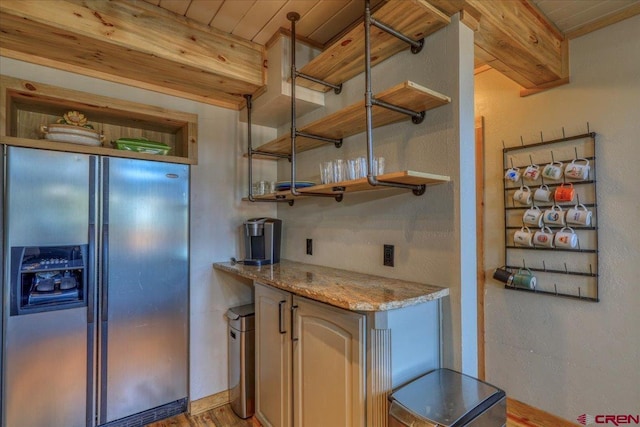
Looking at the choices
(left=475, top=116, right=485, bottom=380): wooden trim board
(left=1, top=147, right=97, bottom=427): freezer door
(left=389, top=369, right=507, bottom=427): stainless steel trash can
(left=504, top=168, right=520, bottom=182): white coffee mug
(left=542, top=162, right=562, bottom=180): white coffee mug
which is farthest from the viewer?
(left=475, top=116, right=485, bottom=380): wooden trim board

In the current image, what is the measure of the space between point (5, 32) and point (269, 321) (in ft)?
6.72

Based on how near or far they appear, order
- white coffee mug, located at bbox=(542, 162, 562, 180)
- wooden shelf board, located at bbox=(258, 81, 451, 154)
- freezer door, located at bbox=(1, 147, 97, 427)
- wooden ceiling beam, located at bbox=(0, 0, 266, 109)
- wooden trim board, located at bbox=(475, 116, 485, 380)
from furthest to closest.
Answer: wooden trim board, located at bbox=(475, 116, 485, 380)
white coffee mug, located at bbox=(542, 162, 562, 180)
freezer door, located at bbox=(1, 147, 97, 427)
wooden ceiling beam, located at bbox=(0, 0, 266, 109)
wooden shelf board, located at bbox=(258, 81, 451, 154)

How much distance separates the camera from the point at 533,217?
2027mm

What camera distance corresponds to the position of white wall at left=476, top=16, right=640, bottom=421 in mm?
1729

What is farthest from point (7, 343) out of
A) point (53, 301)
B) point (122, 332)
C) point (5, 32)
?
point (5, 32)

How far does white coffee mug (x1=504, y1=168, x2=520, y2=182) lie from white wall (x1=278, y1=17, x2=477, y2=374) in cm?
87

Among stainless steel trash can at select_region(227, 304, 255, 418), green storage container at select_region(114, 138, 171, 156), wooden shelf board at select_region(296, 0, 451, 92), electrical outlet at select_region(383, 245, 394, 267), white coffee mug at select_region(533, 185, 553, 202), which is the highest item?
wooden shelf board at select_region(296, 0, 451, 92)

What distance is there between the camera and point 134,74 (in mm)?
2039

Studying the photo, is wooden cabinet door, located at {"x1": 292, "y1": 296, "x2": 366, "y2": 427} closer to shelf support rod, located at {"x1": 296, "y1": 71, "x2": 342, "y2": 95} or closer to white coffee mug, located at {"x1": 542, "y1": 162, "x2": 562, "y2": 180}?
shelf support rod, located at {"x1": 296, "y1": 71, "x2": 342, "y2": 95}

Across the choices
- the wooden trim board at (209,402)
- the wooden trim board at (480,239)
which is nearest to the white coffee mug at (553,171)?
the wooden trim board at (480,239)

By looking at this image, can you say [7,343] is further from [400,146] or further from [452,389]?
[400,146]

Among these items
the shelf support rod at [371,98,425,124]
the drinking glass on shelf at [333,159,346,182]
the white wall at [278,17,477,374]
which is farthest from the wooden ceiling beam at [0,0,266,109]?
the shelf support rod at [371,98,425,124]

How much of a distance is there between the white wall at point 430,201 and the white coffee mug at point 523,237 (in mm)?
849

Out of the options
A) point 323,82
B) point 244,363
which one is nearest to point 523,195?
point 323,82
